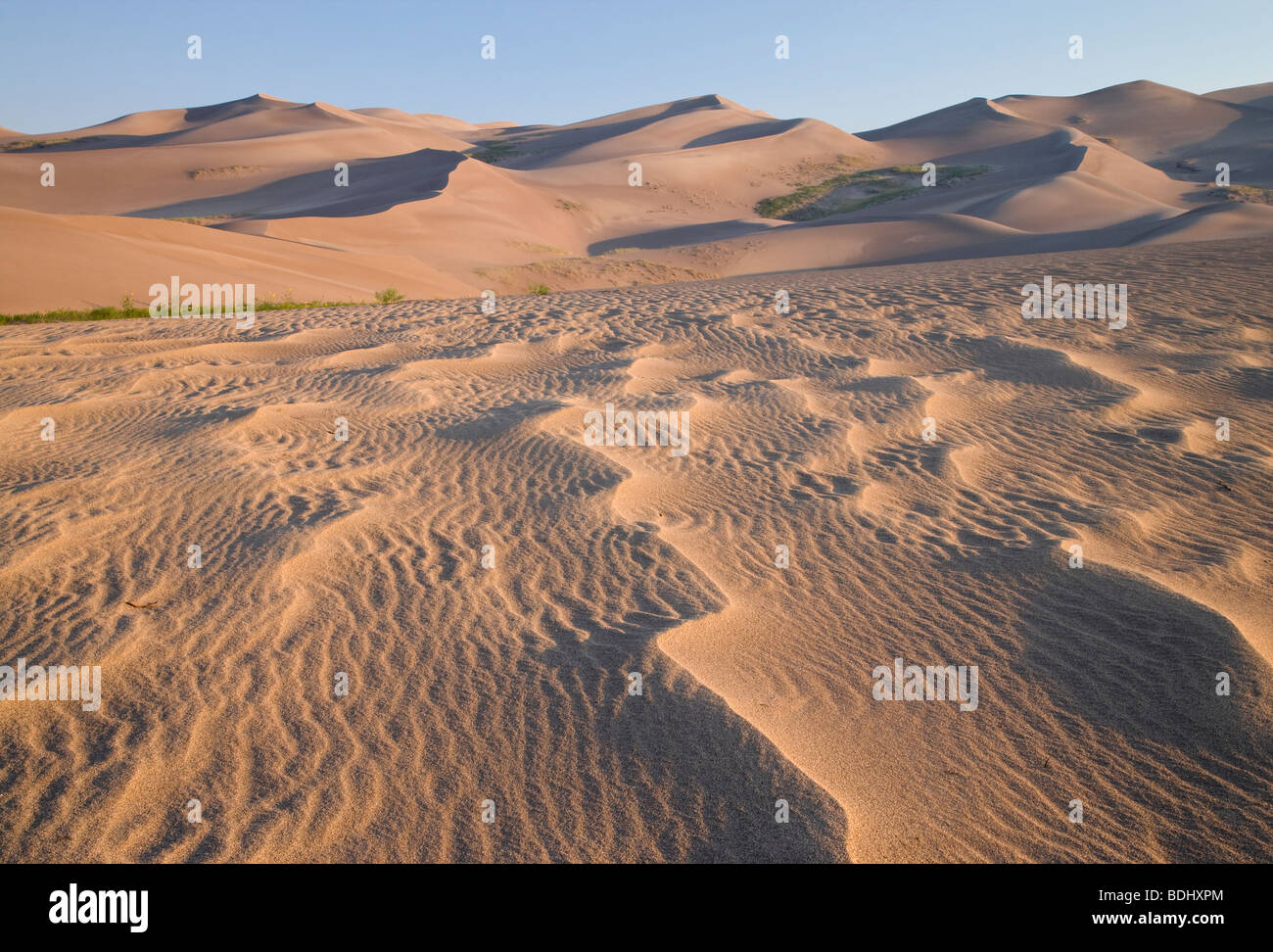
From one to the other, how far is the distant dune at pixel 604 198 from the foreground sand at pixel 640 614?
8.61 m

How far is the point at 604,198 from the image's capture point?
3366 cm

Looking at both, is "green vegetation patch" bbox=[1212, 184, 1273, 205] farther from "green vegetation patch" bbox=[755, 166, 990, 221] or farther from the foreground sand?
the foreground sand

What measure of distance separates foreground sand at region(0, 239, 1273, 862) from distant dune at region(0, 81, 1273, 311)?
28.2 feet

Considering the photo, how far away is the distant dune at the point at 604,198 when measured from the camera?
15742 millimetres

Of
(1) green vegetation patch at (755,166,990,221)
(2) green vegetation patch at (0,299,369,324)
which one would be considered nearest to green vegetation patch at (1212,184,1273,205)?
(1) green vegetation patch at (755,166,990,221)

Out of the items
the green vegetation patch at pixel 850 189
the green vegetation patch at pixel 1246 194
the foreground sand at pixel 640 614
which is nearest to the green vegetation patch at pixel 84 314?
the foreground sand at pixel 640 614

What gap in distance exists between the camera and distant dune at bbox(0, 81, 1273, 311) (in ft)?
51.6

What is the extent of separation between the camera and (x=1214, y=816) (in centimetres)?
241

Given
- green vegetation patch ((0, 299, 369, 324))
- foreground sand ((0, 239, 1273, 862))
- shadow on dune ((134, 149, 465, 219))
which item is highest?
shadow on dune ((134, 149, 465, 219))

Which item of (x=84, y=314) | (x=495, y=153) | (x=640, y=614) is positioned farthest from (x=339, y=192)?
(x=640, y=614)
